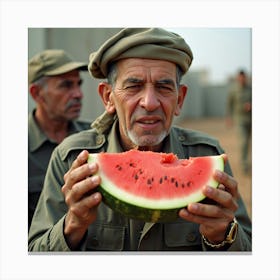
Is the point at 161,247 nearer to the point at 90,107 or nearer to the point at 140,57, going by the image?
the point at 140,57

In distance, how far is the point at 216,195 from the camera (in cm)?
198

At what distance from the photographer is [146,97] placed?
2.43 meters

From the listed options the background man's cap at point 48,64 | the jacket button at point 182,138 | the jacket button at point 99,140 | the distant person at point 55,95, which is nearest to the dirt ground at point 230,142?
the distant person at point 55,95

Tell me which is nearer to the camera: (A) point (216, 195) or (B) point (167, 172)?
(A) point (216, 195)

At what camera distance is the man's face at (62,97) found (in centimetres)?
418

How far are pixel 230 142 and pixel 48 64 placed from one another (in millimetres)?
10729

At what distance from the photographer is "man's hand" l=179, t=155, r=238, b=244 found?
1981 millimetres

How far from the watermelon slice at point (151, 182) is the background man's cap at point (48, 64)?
2.18 m

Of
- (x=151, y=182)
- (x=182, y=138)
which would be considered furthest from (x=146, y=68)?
(x=151, y=182)

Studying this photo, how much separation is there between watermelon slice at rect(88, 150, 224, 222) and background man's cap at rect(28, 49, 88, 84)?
85.6 inches

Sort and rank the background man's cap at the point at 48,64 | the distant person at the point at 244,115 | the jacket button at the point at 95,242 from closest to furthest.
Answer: the jacket button at the point at 95,242 → the background man's cap at the point at 48,64 → the distant person at the point at 244,115

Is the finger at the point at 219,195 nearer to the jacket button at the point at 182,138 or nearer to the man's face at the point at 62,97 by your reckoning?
the jacket button at the point at 182,138

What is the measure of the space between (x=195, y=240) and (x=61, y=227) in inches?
28.0

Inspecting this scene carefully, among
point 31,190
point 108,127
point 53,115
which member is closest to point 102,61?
point 108,127
